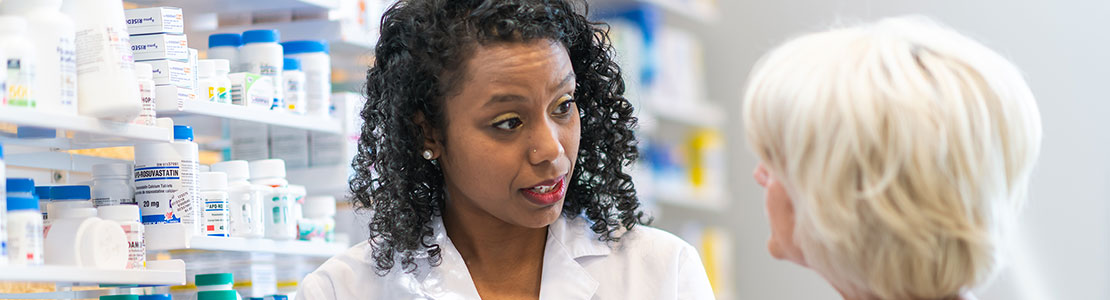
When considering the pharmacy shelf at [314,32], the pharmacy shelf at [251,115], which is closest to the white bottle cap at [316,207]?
the pharmacy shelf at [251,115]

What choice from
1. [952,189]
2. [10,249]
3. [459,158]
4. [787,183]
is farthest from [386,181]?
[952,189]

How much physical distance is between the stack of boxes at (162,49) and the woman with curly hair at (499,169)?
332mm

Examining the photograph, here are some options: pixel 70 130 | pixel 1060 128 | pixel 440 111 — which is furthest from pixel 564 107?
pixel 1060 128

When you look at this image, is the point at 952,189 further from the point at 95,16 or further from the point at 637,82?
the point at 637,82

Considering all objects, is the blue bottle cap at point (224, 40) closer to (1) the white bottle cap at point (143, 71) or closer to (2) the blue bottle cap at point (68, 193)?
(1) the white bottle cap at point (143, 71)

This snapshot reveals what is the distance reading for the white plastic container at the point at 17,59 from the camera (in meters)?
1.63

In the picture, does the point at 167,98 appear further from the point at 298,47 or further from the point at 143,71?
the point at 298,47

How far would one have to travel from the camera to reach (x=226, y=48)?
229 centimetres

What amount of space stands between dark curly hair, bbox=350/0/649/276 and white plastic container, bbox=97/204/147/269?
388 mm

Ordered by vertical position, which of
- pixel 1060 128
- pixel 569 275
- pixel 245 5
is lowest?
pixel 569 275

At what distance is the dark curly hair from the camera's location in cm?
192

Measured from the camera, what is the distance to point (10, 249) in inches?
64.7

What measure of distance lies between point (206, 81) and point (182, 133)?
0.51ft

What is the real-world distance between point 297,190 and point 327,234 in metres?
0.16
